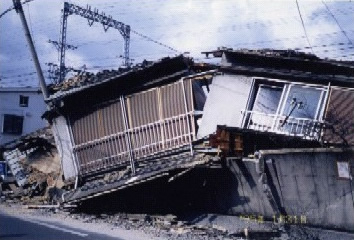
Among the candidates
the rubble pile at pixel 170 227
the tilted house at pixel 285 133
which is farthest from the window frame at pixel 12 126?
the tilted house at pixel 285 133

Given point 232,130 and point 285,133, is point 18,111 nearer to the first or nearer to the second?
point 232,130

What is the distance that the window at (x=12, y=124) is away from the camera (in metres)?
44.8

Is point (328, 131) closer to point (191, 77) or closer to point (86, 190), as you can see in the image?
point (191, 77)

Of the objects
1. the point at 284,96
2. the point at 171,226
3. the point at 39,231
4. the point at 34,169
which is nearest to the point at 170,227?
the point at 171,226

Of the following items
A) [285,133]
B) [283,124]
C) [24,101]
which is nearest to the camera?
[285,133]

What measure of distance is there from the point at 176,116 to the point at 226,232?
577 cm

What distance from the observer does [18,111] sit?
45125 millimetres

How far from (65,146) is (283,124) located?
416 inches

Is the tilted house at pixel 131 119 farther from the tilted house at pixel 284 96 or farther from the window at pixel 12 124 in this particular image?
the window at pixel 12 124

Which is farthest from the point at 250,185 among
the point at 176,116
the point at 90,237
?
the point at 90,237

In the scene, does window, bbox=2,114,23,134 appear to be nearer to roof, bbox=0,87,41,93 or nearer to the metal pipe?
roof, bbox=0,87,41,93

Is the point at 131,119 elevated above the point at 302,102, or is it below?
below

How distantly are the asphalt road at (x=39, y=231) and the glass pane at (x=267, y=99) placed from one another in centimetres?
794

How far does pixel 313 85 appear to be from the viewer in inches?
589
